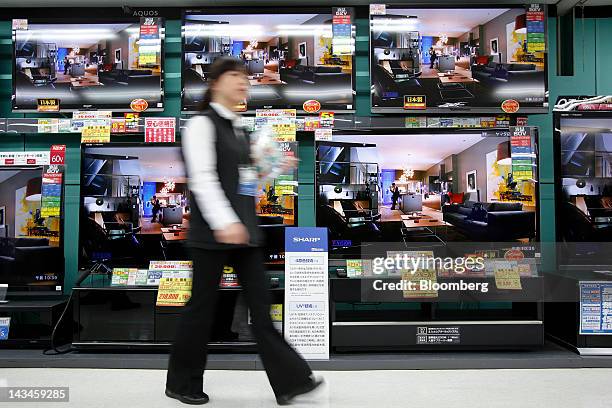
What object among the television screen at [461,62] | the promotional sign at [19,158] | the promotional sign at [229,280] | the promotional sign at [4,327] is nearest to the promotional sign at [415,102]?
the television screen at [461,62]

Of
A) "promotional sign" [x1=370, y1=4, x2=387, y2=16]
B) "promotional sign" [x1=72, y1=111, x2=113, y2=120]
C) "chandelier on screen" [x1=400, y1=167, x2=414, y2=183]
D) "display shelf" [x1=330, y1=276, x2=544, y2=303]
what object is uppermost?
"promotional sign" [x1=370, y1=4, x2=387, y2=16]

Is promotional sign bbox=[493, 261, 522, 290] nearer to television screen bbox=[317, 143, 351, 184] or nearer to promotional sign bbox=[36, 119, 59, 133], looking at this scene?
television screen bbox=[317, 143, 351, 184]

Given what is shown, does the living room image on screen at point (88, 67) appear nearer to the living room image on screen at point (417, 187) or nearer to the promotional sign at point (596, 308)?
the living room image on screen at point (417, 187)

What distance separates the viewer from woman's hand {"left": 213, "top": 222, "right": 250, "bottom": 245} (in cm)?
208

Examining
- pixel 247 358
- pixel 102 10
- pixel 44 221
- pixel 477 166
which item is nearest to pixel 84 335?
pixel 44 221

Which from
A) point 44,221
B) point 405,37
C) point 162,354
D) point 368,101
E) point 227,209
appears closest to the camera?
point 227,209

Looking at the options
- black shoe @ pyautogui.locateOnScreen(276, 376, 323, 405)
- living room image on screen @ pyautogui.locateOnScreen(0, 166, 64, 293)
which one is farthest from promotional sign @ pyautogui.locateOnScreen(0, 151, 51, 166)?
black shoe @ pyautogui.locateOnScreen(276, 376, 323, 405)

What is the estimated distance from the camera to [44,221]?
12.1ft

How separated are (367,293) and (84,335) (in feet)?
5.92

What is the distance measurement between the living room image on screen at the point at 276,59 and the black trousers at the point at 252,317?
199cm

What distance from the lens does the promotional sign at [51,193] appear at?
12.1ft

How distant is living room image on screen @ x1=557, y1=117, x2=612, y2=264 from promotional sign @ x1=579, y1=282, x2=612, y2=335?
0.29m

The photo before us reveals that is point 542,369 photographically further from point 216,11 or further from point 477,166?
point 216,11

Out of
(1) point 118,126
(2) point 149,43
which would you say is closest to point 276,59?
(2) point 149,43
